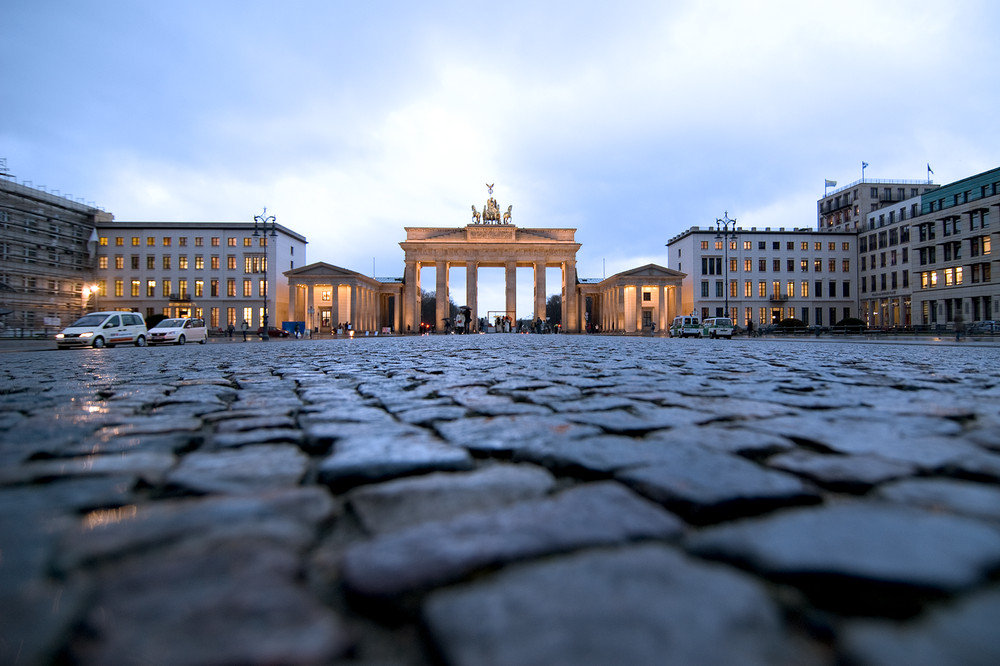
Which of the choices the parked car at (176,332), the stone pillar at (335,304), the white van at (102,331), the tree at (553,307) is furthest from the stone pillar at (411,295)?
the tree at (553,307)

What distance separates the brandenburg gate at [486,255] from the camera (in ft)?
193

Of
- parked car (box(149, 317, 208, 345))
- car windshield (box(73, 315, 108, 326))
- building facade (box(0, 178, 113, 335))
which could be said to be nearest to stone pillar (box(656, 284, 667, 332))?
parked car (box(149, 317, 208, 345))

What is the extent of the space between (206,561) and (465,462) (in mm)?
958

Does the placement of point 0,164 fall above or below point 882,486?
above

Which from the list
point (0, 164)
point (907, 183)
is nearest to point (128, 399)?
point (0, 164)

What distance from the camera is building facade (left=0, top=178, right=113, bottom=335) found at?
47.0 m

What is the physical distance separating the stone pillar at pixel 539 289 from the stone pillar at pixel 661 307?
43.5 ft

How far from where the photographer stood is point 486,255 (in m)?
59.7

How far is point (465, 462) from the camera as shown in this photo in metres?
1.89

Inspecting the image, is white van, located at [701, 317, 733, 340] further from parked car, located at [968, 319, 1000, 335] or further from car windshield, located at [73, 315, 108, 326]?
car windshield, located at [73, 315, 108, 326]

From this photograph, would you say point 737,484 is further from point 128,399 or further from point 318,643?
point 128,399

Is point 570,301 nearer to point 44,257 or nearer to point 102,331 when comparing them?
point 102,331

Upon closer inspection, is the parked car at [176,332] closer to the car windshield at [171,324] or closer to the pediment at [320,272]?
the car windshield at [171,324]

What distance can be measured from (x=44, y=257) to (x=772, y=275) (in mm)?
83960
